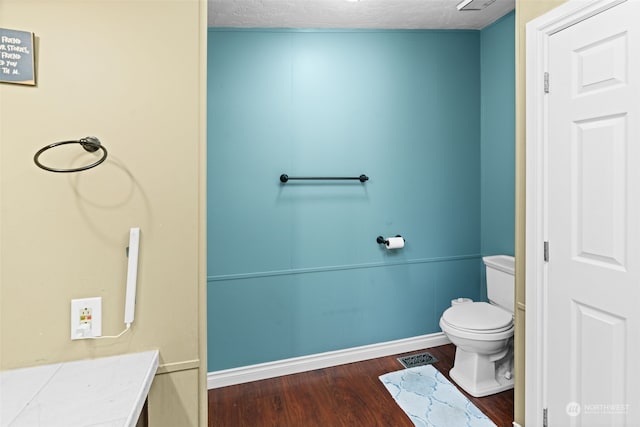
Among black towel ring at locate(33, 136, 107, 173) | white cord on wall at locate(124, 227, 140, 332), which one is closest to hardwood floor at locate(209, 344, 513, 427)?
white cord on wall at locate(124, 227, 140, 332)

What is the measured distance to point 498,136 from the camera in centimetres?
252

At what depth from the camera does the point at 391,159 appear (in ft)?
8.16

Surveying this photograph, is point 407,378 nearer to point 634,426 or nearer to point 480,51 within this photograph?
point 634,426

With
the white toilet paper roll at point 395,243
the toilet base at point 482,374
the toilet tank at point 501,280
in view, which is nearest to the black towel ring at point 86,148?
the white toilet paper roll at point 395,243

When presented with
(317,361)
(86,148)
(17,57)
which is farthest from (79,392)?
(317,361)

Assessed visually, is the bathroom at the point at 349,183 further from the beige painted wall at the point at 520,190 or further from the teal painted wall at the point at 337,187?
the beige painted wall at the point at 520,190

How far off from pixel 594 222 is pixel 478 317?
3.39 feet

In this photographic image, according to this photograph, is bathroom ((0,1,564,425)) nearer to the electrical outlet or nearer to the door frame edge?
the electrical outlet

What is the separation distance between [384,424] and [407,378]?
0.48 meters

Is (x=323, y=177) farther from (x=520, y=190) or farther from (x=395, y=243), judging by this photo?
(x=520, y=190)

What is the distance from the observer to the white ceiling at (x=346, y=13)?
1.97m

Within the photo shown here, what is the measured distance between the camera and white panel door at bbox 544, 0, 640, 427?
118 cm

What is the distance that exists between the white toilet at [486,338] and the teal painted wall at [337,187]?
42 cm

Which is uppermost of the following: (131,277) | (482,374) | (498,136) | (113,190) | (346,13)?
(346,13)
